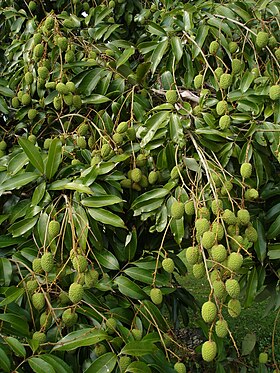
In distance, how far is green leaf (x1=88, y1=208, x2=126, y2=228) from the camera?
97 centimetres

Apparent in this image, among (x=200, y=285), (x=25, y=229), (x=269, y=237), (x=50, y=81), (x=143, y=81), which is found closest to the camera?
(x=25, y=229)

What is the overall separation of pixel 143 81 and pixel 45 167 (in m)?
0.37

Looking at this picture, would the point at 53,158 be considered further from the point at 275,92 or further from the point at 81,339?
the point at 275,92

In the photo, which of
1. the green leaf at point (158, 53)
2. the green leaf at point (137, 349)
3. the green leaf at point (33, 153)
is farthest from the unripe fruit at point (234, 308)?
the green leaf at point (158, 53)

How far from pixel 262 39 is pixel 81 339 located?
0.76 metres

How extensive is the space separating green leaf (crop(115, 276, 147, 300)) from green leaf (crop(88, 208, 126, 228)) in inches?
5.2

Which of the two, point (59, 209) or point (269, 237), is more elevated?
point (59, 209)

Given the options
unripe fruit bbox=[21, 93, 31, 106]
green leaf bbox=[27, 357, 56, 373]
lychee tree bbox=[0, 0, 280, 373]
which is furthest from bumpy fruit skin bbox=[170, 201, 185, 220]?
unripe fruit bbox=[21, 93, 31, 106]

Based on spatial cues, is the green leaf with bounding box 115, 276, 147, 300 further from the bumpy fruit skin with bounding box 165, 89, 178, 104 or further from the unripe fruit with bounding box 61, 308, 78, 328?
the bumpy fruit skin with bounding box 165, 89, 178, 104

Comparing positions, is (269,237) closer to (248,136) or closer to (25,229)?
(248,136)

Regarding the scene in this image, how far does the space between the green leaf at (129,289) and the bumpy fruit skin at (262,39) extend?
604 mm

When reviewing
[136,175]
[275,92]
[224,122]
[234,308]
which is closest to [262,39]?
[275,92]

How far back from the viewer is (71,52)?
126 cm

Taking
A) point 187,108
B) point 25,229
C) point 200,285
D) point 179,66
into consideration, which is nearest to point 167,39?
point 179,66
